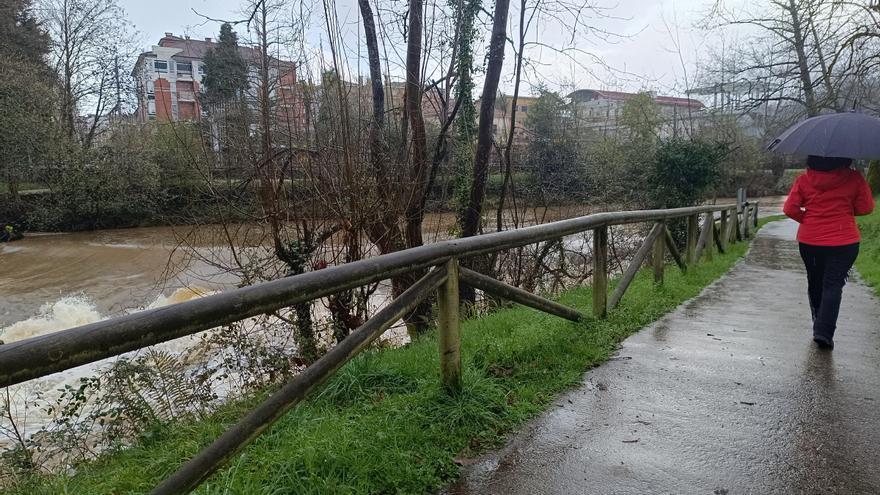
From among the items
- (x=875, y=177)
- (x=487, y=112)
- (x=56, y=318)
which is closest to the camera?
(x=487, y=112)

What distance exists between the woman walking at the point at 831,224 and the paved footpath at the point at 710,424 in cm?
37

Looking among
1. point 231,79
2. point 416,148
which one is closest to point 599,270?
point 416,148

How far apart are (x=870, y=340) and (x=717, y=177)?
11379mm

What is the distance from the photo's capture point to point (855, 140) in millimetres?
4020

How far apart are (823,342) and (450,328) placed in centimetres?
334

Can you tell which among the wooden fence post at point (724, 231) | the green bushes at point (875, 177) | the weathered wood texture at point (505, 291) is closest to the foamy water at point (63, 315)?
the weathered wood texture at point (505, 291)

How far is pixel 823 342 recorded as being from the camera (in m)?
4.41

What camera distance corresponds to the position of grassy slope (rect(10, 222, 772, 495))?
2.44 m

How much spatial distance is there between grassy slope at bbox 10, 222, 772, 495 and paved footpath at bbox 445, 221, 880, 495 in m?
0.18

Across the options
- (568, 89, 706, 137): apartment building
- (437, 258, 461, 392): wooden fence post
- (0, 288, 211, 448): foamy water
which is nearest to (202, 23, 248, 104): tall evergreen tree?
(0, 288, 211, 448): foamy water

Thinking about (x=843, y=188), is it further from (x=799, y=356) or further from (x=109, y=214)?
(x=109, y=214)

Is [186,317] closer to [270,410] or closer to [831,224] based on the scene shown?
[270,410]

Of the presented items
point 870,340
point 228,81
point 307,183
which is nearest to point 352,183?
point 307,183

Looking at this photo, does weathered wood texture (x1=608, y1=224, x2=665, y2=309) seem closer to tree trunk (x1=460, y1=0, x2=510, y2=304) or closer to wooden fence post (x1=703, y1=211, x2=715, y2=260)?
tree trunk (x1=460, y1=0, x2=510, y2=304)
